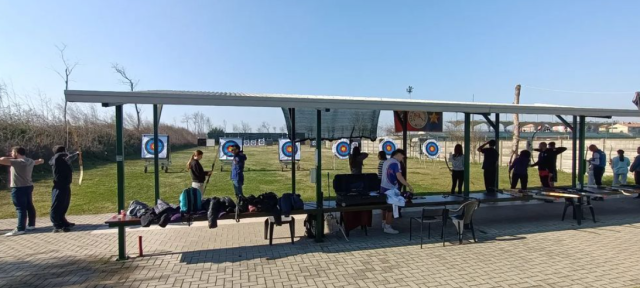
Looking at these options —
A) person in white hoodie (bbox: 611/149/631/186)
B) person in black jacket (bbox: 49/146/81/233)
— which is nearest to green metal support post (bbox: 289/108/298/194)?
person in black jacket (bbox: 49/146/81/233)

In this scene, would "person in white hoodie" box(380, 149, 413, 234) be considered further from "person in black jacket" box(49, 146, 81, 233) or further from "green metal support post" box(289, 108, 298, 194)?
"person in black jacket" box(49, 146, 81, 233)

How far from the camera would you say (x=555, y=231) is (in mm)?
6656

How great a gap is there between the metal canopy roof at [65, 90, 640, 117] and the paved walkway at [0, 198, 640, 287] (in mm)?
2253

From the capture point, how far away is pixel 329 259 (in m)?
5.17

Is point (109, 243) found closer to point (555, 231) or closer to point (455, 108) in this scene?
point (455, 108)

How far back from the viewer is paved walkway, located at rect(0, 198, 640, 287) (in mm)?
4410

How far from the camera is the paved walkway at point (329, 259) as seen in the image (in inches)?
174

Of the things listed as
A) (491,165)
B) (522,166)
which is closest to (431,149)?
(522,166)

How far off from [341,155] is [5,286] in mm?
15052

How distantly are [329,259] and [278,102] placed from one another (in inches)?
96.6

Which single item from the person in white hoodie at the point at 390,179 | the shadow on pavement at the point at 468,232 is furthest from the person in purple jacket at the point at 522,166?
the person in white hoodie at the point at 390,179

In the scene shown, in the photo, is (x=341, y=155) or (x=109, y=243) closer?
(x=109, y=243)

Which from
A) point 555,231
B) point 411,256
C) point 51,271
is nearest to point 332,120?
point 411,256

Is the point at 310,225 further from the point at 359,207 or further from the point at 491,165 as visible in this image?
the point at 491,165
